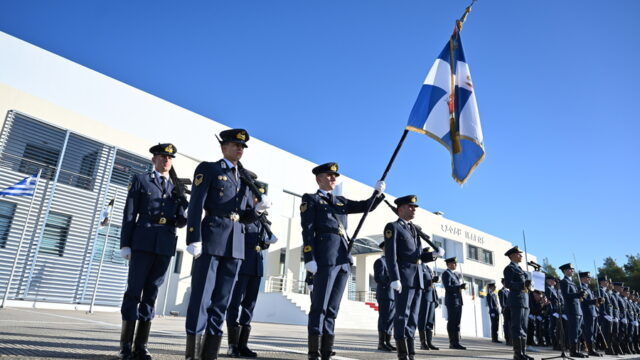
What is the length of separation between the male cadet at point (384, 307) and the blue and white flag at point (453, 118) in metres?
2.60

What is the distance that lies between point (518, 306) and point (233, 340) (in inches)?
161

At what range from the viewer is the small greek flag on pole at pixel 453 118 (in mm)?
5457

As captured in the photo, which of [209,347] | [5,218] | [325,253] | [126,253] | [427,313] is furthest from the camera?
[5,218]

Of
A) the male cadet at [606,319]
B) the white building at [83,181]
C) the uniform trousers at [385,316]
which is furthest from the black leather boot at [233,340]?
the white building at [83,181]

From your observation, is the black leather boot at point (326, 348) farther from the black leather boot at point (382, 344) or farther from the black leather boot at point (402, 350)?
the black leather boot at point (382, 344)

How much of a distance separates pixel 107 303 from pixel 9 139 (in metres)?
6.83

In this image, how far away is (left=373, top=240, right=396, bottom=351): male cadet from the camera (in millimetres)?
7578

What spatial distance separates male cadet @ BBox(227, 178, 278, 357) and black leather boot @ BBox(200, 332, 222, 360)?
1357 mm

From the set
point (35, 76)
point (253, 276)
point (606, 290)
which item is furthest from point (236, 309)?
point (35, 76)

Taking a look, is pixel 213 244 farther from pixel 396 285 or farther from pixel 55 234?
pixel 55 234

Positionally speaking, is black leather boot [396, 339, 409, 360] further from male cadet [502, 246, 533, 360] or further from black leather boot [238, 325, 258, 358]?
male cadet [502, 246, 533, 360]

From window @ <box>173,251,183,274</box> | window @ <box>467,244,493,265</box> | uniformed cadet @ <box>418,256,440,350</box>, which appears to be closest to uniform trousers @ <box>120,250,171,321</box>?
uniformed cadet @ <box>418,256,440,350</box>

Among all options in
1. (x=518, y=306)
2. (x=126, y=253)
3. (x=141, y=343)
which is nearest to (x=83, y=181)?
(x=126, y=253)

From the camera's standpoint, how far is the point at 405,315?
4.78 meters
